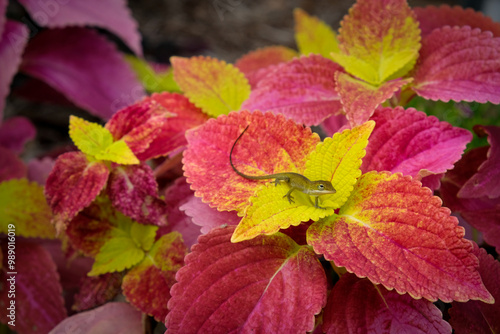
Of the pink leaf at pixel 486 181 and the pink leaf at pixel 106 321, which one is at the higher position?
the pink leaf at pixel 486 181

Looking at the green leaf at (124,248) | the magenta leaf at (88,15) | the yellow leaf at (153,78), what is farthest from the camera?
the yellow leaf at (153,78)

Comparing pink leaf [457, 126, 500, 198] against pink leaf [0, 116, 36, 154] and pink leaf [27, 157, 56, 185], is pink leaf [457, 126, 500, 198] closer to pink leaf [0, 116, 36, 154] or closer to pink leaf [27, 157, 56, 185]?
pink leaf [27, 157, 56, 185]

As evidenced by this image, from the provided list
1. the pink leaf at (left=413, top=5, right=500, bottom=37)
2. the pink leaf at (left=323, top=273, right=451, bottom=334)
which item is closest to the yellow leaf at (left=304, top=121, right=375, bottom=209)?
the pink leaf at (left=323, top=273, right=451, bottom=334)

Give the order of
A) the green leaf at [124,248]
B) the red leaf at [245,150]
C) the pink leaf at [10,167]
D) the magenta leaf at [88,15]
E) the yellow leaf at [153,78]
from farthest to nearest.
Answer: the yellow leaf at [153,78]
the magenta leaf at [88,15]
the pink leaf at [10,167]
the green leaf at [124,248]
the red leaf at [245,150]

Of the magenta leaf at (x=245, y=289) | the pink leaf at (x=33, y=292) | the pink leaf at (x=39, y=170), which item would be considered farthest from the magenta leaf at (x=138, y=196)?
the pink leaf at (x=39, y=170)

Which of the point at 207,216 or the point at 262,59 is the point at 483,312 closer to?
the point at 207,216

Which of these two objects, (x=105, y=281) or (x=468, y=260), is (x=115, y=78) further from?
(x=468, y=260)

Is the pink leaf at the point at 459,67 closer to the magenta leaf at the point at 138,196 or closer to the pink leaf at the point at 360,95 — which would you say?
the pink leaf at the point at 360,95

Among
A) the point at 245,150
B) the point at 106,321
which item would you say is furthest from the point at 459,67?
the point at 106,321

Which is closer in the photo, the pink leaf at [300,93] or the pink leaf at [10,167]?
the pink leaf at [300,93]
